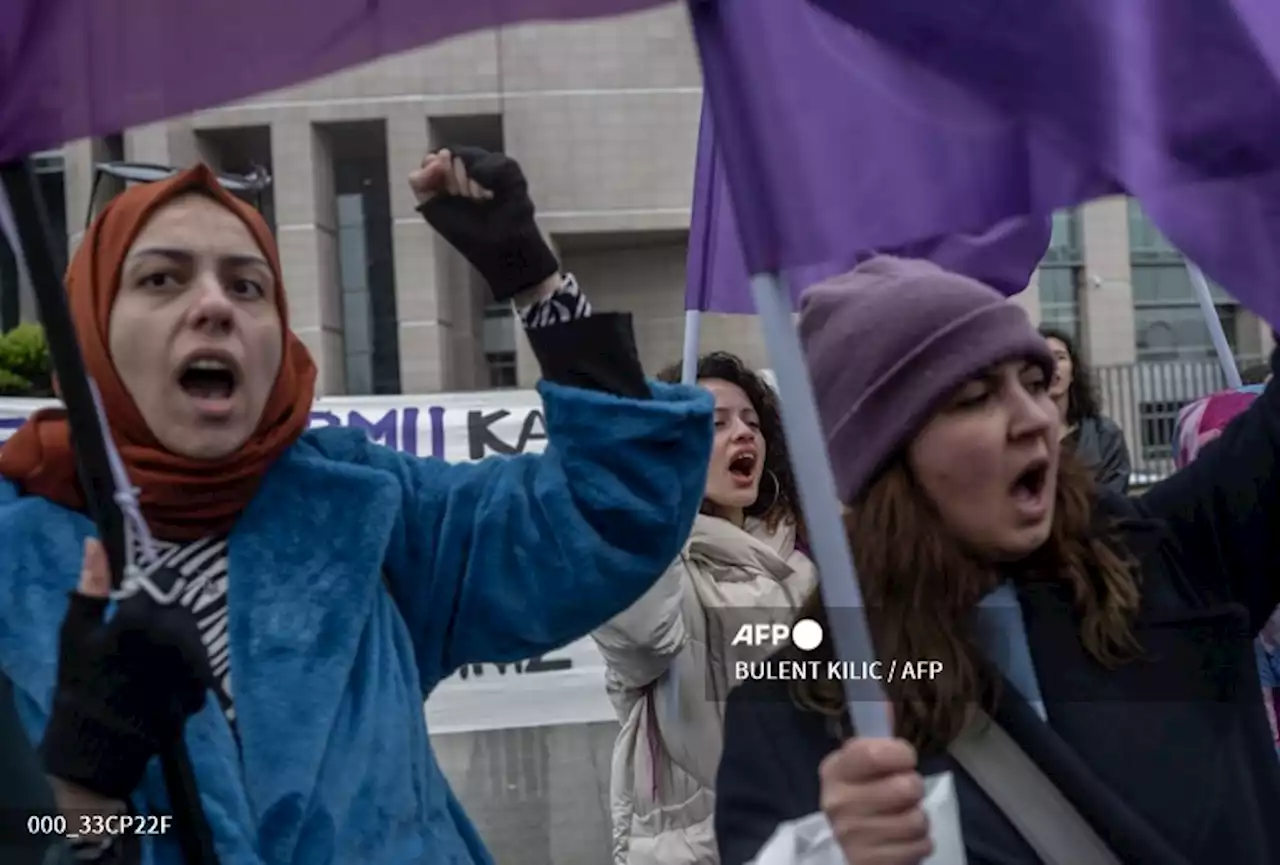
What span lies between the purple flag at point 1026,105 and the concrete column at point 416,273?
1.50ft

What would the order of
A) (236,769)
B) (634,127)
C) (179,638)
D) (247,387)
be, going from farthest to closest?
(634,127)
(247,387)
(236,769)
(179,638)

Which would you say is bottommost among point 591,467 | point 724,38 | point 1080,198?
point 591,467

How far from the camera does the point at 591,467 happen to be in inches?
65.2

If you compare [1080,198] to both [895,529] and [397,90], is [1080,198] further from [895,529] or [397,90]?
[397,90]

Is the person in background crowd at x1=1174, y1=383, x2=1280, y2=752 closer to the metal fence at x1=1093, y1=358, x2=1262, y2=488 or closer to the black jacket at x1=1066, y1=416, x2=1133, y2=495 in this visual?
the black jacket at x1=1066, y1=416, x2=1133, y2=495

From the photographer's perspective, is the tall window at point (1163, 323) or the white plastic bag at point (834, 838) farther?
the tall window at point (1163, 323)

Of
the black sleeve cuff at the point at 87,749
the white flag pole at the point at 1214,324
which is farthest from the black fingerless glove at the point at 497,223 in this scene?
the white flag pole at the point at 1214,324

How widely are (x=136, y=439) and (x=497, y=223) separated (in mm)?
498

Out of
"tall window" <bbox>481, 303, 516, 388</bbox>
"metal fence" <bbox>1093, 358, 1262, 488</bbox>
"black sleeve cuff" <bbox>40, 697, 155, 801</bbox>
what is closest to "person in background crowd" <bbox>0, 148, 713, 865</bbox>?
"black sleeve cuff" <bbox>40, 697, 155, 801</bbox>

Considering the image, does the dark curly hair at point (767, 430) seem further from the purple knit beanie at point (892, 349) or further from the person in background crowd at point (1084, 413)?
the purple knit beanie at point (892, 349)

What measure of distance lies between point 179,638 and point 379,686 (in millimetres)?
316

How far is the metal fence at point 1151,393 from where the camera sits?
14109mm

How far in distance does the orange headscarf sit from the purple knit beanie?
0.66 meters

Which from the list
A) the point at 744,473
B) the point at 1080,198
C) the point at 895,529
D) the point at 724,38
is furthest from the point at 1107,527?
the point at 744,473
